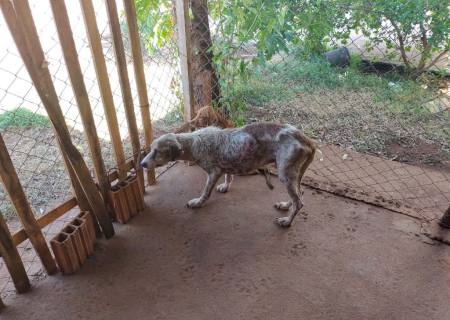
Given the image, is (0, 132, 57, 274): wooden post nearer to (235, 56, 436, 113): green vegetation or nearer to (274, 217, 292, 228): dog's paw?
(274, 217, 292, 228): dog's paw

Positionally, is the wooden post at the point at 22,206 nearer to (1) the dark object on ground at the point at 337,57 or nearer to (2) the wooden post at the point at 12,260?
(2) the wooden post at the point at 12,260

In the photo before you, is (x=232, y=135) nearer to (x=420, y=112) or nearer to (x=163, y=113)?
(x=163, y=113)

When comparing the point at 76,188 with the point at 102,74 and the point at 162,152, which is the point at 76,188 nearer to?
the point at 162,152

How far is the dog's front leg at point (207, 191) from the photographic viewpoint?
3533 millimetres

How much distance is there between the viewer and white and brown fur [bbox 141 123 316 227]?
3.14m

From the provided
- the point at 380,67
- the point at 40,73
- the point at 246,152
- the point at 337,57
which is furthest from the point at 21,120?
the point at 380,67

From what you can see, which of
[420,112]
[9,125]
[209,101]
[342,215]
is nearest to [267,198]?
[342,215]

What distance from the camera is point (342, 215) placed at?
3.56 m

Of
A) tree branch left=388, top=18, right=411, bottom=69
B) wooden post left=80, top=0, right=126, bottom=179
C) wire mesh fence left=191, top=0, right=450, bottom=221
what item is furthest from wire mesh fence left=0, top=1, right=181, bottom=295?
tree branch left=388, top=18, right=411, bottom=69

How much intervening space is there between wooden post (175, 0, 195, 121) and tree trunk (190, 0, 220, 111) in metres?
0.32

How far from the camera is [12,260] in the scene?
2.60 m

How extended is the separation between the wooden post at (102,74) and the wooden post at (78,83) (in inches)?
8.0

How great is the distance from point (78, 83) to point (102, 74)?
0.27 m

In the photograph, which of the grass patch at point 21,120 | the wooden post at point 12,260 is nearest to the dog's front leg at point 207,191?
the wooden post at point 12,260
